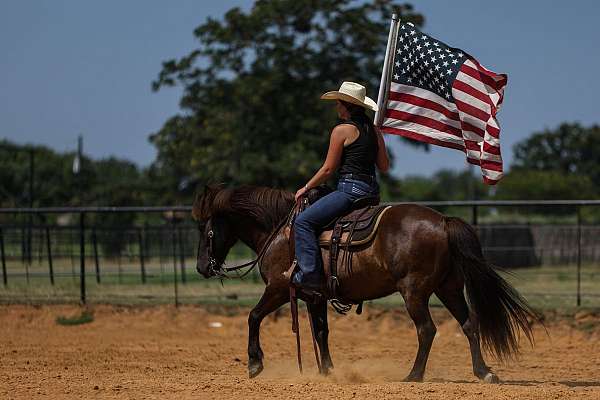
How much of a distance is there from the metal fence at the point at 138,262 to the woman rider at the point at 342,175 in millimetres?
5407

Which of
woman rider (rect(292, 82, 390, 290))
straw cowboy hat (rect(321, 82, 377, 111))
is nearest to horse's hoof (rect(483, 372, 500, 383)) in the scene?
woman rider (rect(292, 82, 390, 290))

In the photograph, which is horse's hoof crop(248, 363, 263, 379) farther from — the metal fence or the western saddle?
the metal fence

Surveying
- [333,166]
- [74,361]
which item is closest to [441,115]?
[333,166]

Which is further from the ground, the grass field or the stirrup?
the stirrup

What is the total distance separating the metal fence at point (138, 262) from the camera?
16.0 meters

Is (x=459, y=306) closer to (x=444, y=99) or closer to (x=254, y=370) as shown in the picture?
(x=254, y=370)

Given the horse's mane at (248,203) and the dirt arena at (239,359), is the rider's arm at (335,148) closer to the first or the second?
the horse's mane at (248,203)

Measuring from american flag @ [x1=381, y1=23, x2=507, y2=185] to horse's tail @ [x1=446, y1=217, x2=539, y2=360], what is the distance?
1.25 m

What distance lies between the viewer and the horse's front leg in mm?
9273

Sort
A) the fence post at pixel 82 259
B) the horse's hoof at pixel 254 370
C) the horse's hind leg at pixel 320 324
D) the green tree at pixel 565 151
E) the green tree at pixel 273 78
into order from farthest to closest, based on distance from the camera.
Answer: the green tree at pixel 565 151 → the green tree at pixel 273 78 → the fence post at pixel 82 259 → the horse's hind leg at pixel 320 324 → the horse's hoof at pixel 254 370

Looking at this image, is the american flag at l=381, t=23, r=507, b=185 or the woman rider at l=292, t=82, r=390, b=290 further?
the american flag at l=381, t=23, r=507, b=185

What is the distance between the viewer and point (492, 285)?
8711 mm

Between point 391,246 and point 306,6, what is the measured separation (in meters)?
26.1

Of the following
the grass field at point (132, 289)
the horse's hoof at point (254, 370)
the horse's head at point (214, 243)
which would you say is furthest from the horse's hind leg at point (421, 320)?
the grass field at point (132, 289)
